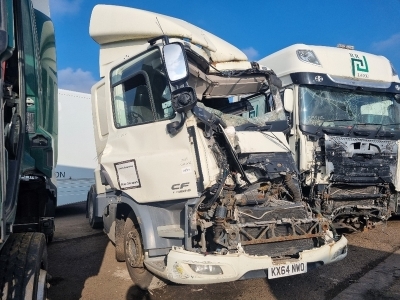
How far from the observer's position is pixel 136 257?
4.10 metres

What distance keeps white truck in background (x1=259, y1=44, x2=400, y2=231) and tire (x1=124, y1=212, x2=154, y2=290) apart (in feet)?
9.80

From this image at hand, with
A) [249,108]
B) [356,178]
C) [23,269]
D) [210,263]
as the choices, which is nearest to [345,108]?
[356,178]

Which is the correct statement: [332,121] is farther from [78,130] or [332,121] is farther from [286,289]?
[78,130]

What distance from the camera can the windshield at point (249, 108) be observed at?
4285mm

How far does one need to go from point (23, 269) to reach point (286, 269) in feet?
7.37

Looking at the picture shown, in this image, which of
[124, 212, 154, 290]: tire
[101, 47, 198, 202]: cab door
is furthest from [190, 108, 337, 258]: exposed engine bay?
[124, 212, 154, 290]: tire

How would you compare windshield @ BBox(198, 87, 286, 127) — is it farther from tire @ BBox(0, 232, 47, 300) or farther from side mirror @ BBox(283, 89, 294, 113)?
tire @ BBox(0, 232, 47, 300)

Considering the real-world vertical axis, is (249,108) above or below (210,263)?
above

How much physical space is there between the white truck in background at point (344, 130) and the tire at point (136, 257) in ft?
9.80

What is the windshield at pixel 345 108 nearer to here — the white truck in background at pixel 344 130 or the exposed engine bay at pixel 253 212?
the white truck in background at pixel 344 130

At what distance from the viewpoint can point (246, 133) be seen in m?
4.00

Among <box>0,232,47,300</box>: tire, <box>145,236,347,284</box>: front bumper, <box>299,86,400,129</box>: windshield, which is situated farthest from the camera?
<box>299,86,400,129</box>: windshield

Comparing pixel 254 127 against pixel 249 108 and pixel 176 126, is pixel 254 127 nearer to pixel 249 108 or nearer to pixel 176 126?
pixel 176 126

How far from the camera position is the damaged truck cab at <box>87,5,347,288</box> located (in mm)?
3516
